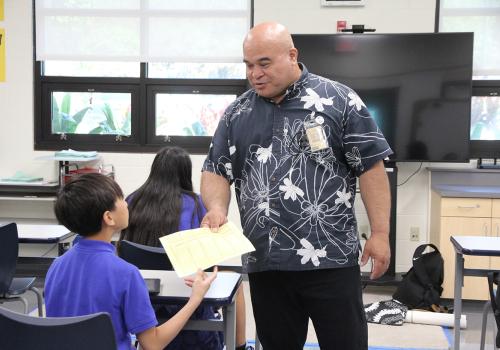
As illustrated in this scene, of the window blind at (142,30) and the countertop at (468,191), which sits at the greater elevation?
the window blind at (142,30)

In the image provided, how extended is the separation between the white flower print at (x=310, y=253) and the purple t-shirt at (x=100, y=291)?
48 cm

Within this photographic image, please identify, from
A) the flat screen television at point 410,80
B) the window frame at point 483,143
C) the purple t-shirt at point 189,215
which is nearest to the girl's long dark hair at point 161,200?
the purple t-shirt at point 189,215

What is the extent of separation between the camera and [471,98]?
14.3 ft

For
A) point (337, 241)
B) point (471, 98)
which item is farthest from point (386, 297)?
point (337, 241)

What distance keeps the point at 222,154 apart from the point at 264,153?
0.56 feet

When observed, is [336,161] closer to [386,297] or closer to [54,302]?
[54,302]

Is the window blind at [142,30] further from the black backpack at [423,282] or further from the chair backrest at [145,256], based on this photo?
the chair backrest at [145,256]

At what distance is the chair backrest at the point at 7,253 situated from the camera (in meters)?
2.56

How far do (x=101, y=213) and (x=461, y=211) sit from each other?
3188 millimetres

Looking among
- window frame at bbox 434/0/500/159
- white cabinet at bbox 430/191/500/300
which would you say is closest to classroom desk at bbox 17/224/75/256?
white cabinet at bbox 430/191/500/300

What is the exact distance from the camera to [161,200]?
95.3 inches

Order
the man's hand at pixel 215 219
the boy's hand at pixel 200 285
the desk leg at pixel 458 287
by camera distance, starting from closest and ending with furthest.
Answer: the boy's hand at pixel 200 285 → the man's hand at pixel 215 219 → the desk leg at pixel 458 287

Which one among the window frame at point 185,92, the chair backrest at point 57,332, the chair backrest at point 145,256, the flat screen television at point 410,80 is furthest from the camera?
the window frame at point 185,92

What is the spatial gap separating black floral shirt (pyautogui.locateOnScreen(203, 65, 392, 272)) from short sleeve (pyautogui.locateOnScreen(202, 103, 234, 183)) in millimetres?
95
